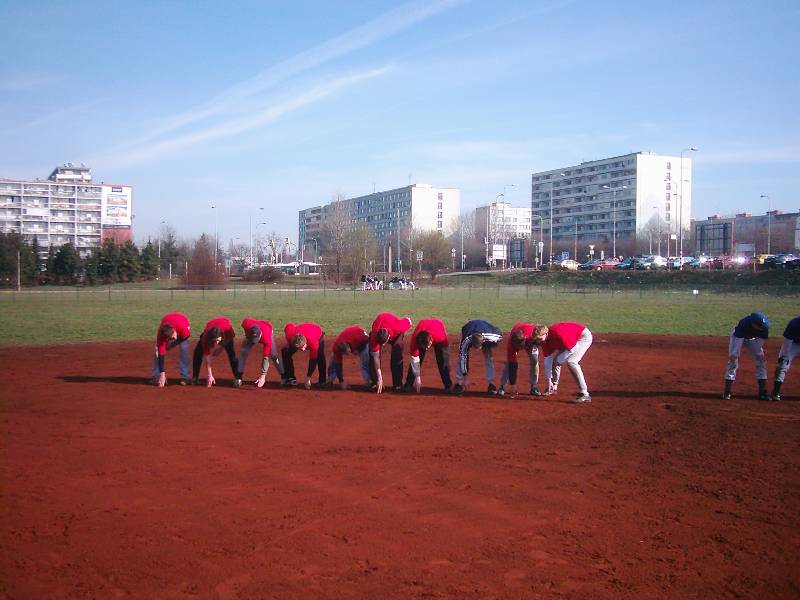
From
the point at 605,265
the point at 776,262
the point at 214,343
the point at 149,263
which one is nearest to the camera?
the point at 214,343

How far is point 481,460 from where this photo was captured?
8.62 meters

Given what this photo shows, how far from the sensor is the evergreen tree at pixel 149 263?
269 feet

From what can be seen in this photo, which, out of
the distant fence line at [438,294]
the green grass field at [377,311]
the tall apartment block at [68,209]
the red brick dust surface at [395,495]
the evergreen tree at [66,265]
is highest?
the tall apartment block at [68,209]

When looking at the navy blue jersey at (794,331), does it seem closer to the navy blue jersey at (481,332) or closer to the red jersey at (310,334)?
the navy blue jersey at (481,332)

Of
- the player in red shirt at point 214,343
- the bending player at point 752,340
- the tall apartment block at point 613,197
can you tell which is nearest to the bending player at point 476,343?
the bending player at point 752,340

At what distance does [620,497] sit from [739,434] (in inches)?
146

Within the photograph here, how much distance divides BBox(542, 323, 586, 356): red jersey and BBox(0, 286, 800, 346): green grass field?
13491 millimetres

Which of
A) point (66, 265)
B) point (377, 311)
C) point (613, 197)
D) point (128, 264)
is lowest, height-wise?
point (377, 311)

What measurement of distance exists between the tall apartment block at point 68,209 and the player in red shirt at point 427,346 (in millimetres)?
95951

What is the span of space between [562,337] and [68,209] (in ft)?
353

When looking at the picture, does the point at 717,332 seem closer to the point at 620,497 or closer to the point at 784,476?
the point at 784,476

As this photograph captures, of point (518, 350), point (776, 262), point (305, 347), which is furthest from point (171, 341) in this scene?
point (776, 262)

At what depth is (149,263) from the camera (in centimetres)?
8238

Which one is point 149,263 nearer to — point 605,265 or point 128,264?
point 128,264
